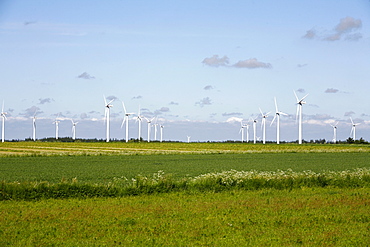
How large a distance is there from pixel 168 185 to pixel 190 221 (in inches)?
275

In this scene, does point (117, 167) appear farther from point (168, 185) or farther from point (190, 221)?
point (190, 221)

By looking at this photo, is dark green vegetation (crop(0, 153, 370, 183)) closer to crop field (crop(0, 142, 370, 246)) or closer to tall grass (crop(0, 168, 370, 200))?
tall grass (crop(0, 168, 370, 200))

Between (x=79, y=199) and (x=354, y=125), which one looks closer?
(x=79, y=199)

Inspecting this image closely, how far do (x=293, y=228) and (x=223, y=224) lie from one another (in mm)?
2137

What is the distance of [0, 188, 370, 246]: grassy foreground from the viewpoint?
42.5 feet

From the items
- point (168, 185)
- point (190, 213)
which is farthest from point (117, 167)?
point (190, 213)

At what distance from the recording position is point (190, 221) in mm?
15375

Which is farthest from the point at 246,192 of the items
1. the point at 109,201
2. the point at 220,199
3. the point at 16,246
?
the point at 16,246

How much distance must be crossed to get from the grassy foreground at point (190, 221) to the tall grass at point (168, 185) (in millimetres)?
921

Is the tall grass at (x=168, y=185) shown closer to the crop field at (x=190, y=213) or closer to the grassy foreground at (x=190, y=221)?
the crop field at (x=190, y=213)

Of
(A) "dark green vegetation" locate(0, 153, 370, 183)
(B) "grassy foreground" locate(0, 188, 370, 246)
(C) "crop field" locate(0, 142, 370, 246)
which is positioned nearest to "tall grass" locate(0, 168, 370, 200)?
(C) "crop field" locate(0, 142, 370, 246)

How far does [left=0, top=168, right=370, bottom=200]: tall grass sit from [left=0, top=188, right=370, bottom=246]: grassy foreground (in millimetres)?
921

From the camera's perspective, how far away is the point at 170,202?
1914 cm

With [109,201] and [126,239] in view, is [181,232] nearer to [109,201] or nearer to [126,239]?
[126,239]
